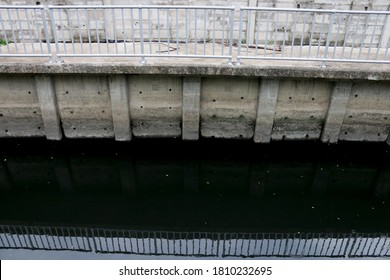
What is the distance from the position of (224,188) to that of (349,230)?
83.0 inches

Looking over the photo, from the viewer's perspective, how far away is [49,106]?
698 cm

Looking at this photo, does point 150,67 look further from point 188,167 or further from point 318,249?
point 318,249

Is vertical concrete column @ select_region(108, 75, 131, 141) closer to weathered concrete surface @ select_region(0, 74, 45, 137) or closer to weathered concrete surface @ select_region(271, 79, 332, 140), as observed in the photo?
weathered concrete surface @ select_region(0, 74, 45, 137)

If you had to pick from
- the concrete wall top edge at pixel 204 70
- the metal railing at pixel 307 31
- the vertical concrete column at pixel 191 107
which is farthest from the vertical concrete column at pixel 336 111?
the vertical concrete column at pixel 191 107

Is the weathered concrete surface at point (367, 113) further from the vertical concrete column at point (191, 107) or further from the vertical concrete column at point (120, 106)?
the vertical concrete column at point (120, 106)

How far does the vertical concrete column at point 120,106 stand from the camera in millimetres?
6777

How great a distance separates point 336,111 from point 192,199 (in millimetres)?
3025

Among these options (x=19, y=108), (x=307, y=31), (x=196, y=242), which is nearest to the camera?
(x=196, y=242)

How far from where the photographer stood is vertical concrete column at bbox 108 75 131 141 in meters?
6.78

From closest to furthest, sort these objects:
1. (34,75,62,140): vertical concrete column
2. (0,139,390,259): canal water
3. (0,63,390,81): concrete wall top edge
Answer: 1. (0,139,390,259): canal water
2. (0,63,390,81): concrete wall top edge
3. (34,75,62,140): vertical concrete column

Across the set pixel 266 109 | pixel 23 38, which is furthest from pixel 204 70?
pixel 23 38

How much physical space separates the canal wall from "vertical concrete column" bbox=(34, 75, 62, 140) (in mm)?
18

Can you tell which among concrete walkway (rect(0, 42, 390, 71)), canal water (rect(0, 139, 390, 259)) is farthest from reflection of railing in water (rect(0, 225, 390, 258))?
concrete walkway (rect(0, 42, 390, 71))

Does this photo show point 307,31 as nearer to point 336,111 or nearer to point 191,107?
point 336,111
